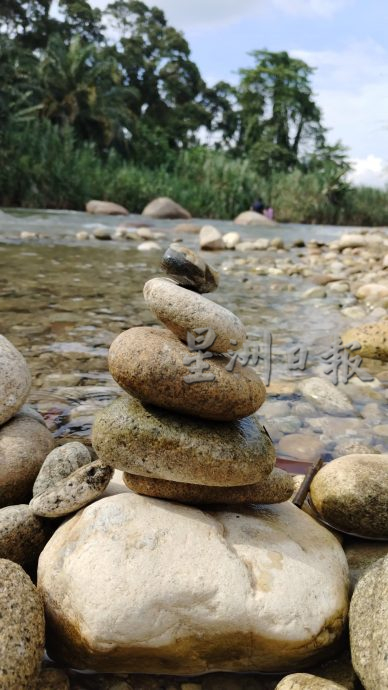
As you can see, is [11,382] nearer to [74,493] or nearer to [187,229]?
[74,493]

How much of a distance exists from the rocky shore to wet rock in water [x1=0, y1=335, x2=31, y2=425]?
146 mm

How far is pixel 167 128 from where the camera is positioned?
1784 inches

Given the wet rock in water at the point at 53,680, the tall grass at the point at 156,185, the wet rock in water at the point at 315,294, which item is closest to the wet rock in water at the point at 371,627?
the wet rock in water at the point at 53,680

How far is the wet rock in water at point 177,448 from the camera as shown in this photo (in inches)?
85.1

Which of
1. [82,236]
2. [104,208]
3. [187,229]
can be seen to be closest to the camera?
[82,236]

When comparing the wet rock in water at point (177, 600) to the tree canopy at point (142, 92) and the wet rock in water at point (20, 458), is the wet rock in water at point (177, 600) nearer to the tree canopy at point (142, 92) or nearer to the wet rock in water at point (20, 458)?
the wet rock in water at point (20, 458)

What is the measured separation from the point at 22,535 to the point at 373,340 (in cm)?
401

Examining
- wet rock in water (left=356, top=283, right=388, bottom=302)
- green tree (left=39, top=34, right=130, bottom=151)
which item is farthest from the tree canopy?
wet rock in water (left=356, top=283, right=388, bottom=302)

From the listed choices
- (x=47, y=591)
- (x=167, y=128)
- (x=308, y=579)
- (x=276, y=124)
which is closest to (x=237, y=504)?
(x=308, y=579)

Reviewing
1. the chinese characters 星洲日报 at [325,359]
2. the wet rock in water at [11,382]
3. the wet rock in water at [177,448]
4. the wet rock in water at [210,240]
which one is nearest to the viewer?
the wet rock in water at [177,448]

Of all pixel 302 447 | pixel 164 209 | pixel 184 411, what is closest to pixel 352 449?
pixel 302 447

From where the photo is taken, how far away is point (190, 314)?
87.4 inches

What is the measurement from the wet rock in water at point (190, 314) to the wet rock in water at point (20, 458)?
0.93 meters

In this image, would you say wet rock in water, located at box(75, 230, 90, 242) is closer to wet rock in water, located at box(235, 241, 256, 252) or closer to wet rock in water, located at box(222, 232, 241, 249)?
wet rock in water, located at box(222, 232, 241, 249)
